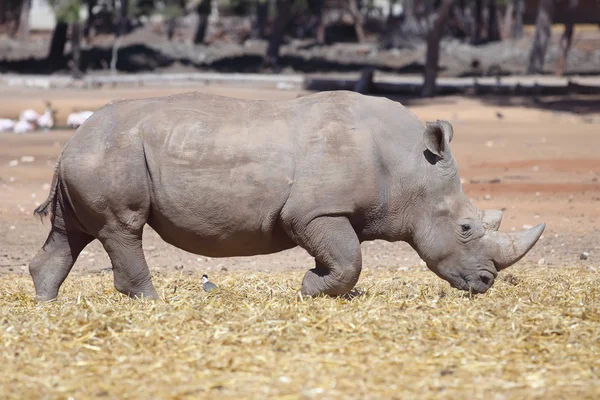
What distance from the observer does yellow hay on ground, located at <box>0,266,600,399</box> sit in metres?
4.98

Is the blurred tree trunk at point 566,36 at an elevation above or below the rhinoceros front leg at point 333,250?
below

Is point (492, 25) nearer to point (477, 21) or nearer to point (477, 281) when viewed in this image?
point (477, 21)

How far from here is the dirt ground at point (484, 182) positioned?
997 cm

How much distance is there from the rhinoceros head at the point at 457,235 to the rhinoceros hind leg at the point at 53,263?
243 centimetres

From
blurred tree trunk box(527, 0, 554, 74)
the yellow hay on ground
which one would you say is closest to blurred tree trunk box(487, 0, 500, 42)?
blurred tree trunk box(527, 0, 554, 74)

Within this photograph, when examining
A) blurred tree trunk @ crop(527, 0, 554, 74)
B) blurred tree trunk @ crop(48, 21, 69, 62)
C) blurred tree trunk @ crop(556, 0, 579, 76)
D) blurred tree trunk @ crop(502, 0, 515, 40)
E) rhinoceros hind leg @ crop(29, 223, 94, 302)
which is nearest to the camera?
rhinoceros hind leg @ crop(29, 223, 94, 302)

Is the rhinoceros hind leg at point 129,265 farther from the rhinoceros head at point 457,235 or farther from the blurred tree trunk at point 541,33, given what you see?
the blurred tree trunk at point 541,33

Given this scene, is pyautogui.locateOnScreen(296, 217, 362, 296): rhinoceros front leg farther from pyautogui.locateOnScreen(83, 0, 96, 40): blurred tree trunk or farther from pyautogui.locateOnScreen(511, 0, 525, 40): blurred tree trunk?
pyautogui.locateOnScreen(511, 0, 525, 40): blurred tree trunk

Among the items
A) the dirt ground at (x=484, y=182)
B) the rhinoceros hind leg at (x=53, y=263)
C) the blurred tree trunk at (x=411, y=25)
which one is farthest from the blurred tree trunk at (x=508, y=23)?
the rhinoceros hind leg at (x=53, y=263)

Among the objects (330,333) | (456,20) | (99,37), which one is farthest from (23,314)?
(456,20)

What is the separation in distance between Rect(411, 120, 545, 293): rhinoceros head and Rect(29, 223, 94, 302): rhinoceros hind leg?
2.43m

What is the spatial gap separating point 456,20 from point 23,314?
55.2 meters

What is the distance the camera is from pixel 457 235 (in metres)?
7.03

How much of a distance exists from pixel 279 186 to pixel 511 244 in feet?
5.38
